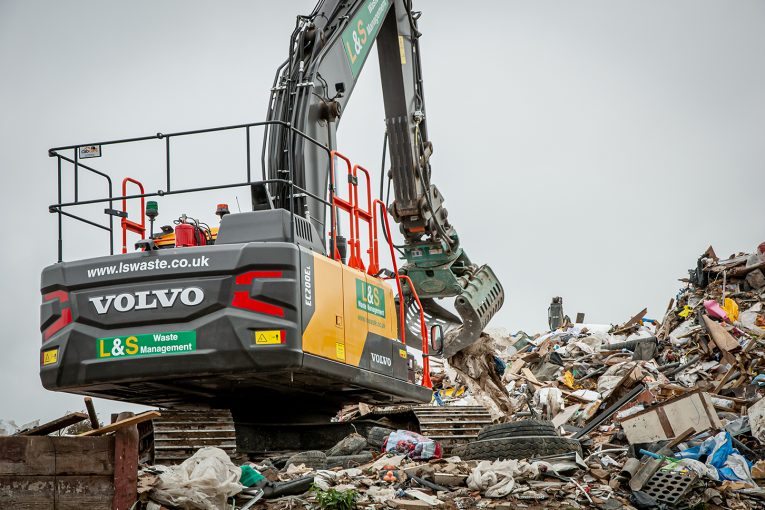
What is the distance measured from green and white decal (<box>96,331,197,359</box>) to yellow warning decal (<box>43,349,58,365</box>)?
442mm

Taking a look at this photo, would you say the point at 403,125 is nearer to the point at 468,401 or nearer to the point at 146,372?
Answer: the point at 468,401

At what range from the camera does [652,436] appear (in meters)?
10.6

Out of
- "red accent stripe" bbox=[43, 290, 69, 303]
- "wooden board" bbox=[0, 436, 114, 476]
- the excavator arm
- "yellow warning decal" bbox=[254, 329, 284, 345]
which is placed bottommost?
"wooden board" bbox=[0, 436, 114, 476]

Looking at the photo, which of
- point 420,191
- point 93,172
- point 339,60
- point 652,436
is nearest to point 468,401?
point 420,191

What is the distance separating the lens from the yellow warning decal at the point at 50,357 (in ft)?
29.8

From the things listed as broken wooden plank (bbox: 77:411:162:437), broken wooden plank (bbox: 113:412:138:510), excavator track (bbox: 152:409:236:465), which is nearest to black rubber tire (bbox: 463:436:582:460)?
excavator track (bbox: 152:409:236:465)

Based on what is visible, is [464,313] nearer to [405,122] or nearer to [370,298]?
[405,122]

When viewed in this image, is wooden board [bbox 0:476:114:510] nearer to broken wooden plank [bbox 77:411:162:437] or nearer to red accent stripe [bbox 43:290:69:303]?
broken wooden plank [bbox 77:411:162:437]

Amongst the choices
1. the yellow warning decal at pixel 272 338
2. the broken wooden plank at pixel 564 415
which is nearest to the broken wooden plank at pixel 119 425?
the yellow warning decal at pixel 272 338

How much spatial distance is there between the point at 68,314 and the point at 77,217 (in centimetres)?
103

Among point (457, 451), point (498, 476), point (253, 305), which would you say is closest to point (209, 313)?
point (253, 305)

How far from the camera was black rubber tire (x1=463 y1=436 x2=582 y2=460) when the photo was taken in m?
9.82

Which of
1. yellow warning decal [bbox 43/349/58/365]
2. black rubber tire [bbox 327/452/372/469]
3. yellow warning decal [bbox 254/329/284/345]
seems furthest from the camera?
black rubber tire [bbox 327/452/372/469]

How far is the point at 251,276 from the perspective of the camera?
8.69 m
